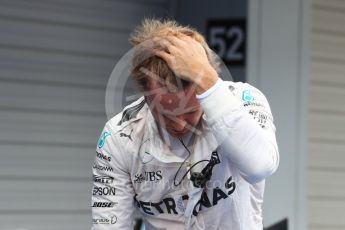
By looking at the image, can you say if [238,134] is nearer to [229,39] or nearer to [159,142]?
[159,142]

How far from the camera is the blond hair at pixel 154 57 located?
88.5 inches

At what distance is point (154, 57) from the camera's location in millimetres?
2277

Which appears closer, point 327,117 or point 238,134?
point 238,134

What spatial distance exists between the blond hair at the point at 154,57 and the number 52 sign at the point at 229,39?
3.20m

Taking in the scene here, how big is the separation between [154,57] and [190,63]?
0.57 ft

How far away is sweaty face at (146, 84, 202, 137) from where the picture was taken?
2.26 metres

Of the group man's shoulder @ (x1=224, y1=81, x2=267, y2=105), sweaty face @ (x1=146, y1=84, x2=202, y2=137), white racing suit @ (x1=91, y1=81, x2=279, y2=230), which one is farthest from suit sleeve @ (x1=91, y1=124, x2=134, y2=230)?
man's shoulder @ (x1=224, y1=81, x2=267, y2=105)

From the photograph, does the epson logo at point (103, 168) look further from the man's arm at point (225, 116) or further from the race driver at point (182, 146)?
the man's arm at point (225, 116)

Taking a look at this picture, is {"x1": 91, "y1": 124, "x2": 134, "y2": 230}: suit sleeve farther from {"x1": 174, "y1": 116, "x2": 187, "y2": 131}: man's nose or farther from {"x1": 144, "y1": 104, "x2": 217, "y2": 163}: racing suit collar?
{"x1": 174, "y1": 116, "x2": 187, "y2": 131}: man's nose

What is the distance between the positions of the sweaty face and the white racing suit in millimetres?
47

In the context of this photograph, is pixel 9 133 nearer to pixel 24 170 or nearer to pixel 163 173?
pixel 24 170

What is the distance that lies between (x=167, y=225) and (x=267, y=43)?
276 cm

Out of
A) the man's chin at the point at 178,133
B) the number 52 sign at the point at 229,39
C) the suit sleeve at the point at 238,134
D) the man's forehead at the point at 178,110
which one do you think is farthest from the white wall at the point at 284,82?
the suit sleeve at the point at 238,134

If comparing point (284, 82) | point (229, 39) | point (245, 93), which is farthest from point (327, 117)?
point (245, 93)
